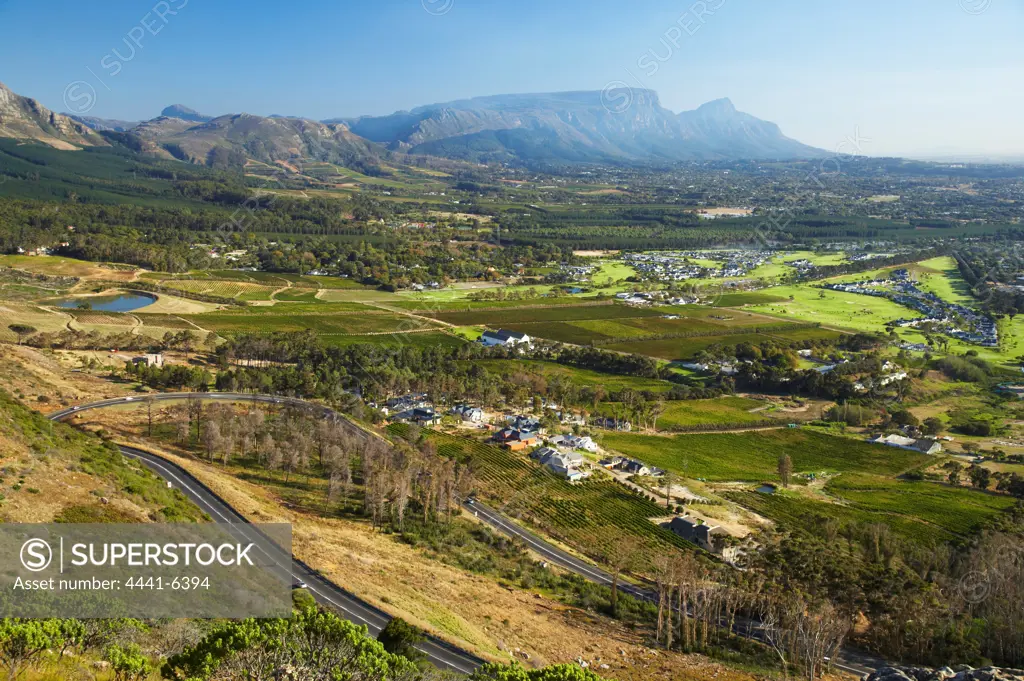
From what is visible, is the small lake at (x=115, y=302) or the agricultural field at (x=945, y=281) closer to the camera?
the small lake at (x=115, y=302)

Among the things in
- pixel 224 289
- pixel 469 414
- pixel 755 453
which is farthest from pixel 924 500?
pixel 224 289

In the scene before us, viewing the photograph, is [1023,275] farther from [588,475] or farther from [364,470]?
[364,470]

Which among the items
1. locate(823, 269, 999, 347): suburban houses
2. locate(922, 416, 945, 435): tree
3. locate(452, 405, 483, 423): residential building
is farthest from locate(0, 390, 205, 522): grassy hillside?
locate(823, 269, 999, 347): suburban houses

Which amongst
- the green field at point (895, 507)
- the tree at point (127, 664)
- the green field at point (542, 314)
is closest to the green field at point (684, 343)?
the green field at point (542, 314)

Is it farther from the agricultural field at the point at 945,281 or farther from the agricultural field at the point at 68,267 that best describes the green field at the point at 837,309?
the agricultural field at the point at 68,267

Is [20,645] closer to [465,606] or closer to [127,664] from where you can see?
[127,664]

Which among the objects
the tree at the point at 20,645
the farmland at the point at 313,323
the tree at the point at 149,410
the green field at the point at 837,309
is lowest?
the green field at the point at 837,309
